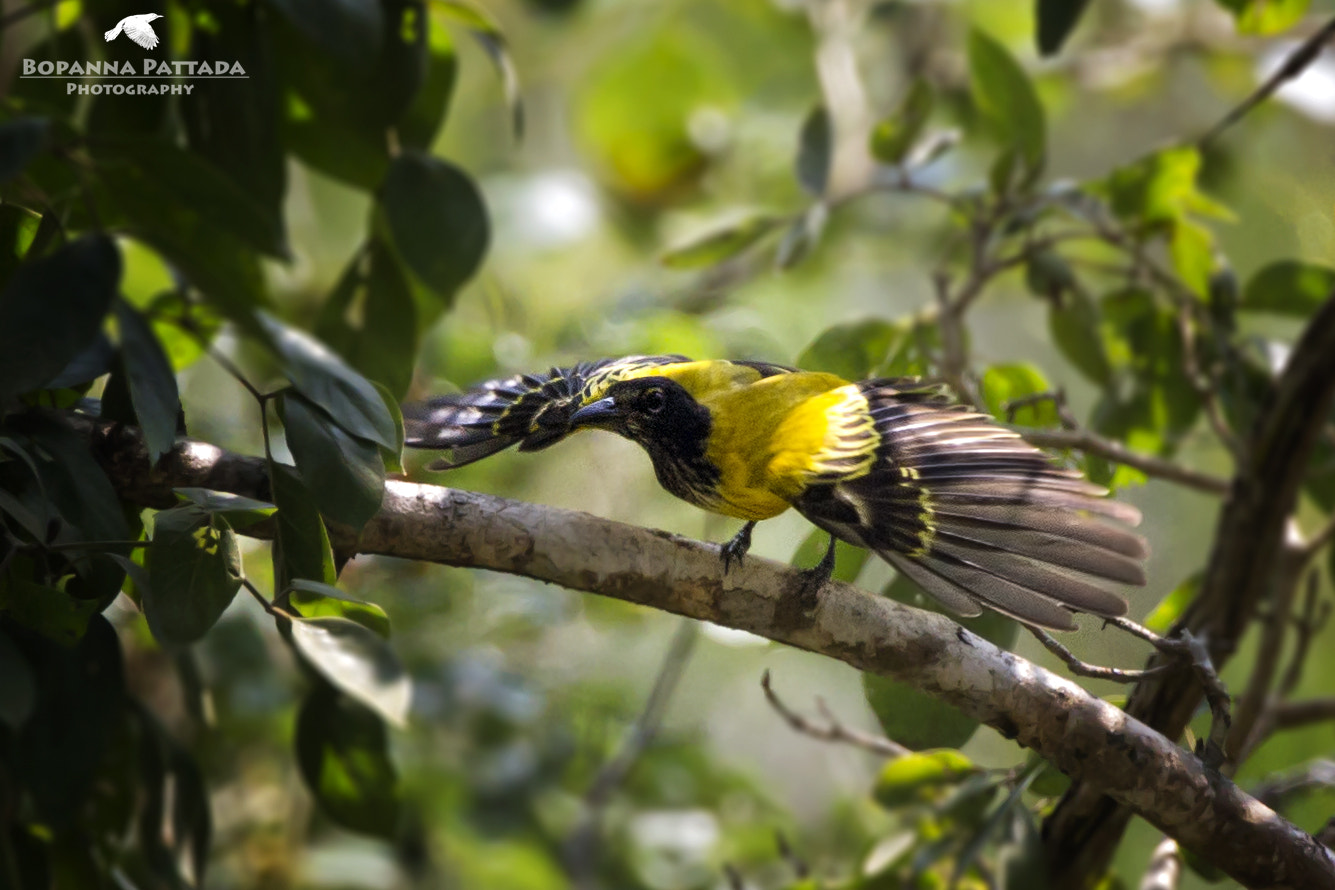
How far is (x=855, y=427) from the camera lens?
1024 millimetres

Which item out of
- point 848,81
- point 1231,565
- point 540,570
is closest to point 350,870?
point 540,570

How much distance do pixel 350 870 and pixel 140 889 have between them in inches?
23.0

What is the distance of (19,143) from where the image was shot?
631 mm

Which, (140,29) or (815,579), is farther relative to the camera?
(140,29)

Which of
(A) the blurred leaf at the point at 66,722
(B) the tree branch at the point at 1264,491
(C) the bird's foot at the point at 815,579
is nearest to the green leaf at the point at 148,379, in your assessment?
(A) the blurred leaf at the point at 66,722

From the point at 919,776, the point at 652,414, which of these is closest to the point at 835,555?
the point at 652,414

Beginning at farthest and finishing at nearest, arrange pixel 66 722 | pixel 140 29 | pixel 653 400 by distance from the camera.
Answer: pixel 140 29 → pixel 653 400 → pixel 66 722

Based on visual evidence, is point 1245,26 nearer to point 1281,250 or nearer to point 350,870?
point 1281,250

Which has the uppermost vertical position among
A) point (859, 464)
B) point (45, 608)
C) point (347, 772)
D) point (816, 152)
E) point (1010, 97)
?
point (1010, 97)

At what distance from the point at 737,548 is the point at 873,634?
0.51ft

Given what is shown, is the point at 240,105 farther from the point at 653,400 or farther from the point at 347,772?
the point at 347,772

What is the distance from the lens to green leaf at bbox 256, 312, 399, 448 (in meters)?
0.71

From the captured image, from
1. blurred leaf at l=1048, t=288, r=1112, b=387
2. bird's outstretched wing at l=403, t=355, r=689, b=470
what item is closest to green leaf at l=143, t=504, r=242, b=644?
bird's outstretched wing at l=403, t=355, r=689, b=470

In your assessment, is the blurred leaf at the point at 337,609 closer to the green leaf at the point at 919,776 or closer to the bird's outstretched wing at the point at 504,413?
the bird's outstretched wing at the point at 504,413
